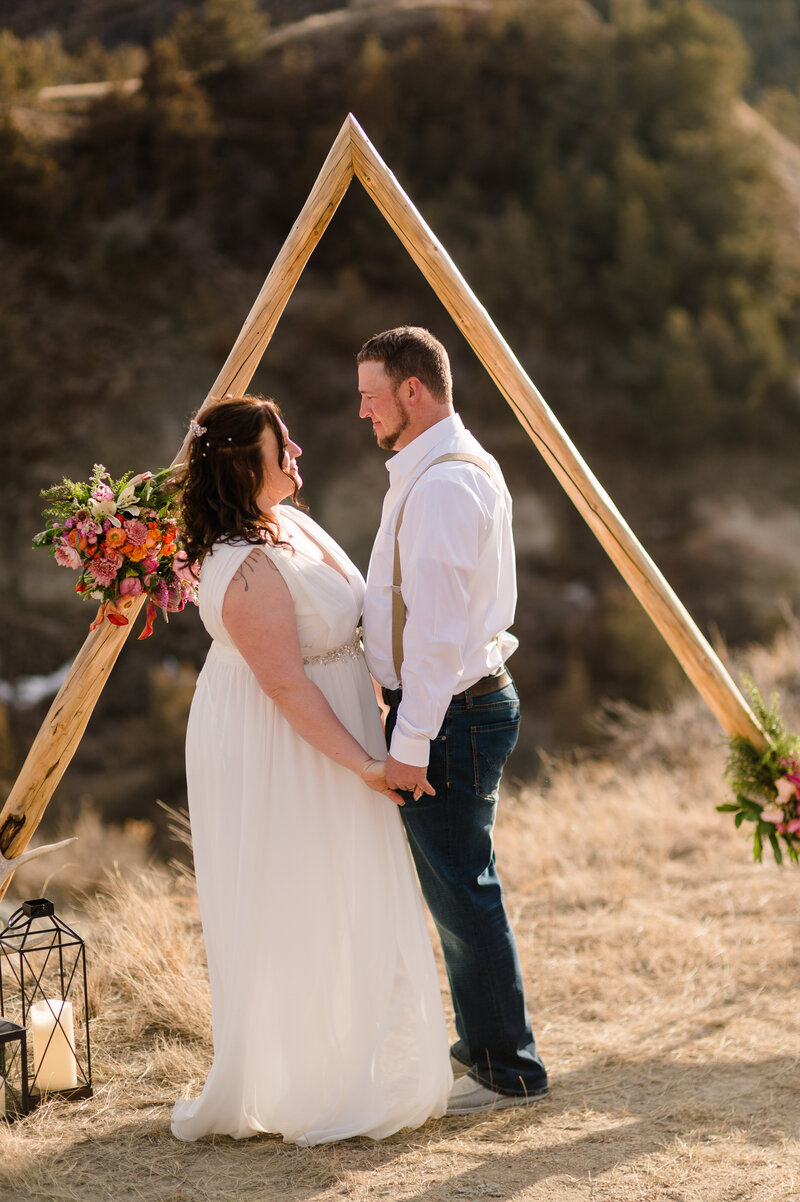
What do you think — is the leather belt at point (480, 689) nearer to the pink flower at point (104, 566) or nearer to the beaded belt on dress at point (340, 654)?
the beaded belt on dress at point (340, 654)

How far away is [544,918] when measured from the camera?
15.5 ft

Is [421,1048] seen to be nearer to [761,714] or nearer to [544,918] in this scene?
[761,714]

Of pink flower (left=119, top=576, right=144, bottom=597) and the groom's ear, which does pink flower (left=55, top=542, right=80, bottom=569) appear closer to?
pink flower (left=119, top=576, right=144, bottom=597)

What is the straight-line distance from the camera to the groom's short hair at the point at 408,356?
2873mm

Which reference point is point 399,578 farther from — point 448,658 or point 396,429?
point 396,429

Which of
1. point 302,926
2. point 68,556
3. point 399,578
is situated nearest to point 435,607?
point 399,578

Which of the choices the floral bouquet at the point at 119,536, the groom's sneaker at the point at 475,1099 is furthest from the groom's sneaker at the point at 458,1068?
the floral bouquet at the point at 119,536

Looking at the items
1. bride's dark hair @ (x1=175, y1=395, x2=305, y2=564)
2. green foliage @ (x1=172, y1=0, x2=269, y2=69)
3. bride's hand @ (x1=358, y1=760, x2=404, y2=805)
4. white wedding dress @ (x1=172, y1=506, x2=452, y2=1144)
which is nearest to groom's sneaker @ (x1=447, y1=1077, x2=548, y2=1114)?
white wedding dress @ (x1=172, y1=506, x2=452, y2=1144)

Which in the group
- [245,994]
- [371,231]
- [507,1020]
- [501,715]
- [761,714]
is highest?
[371,231]

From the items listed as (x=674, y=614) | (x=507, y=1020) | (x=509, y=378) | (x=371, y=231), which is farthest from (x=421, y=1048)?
(x=371, y=231)

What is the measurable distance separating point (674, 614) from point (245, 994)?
1562 mm

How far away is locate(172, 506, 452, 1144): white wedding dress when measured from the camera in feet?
9.18

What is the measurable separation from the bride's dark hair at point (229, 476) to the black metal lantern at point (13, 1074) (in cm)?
141

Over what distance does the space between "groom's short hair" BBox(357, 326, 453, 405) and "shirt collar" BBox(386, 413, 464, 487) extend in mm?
92
